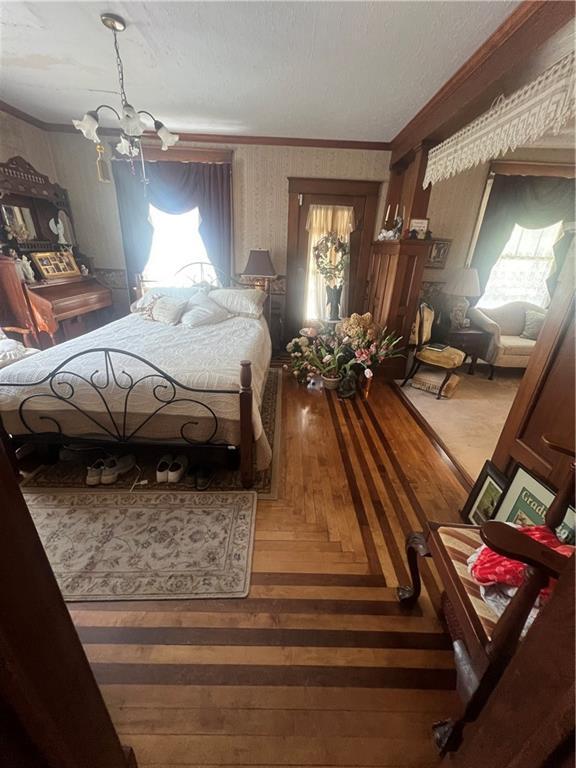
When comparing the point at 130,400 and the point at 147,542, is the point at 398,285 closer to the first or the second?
the point at 130,400

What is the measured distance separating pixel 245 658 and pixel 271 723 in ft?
0.69

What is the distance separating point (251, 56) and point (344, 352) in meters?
2.50

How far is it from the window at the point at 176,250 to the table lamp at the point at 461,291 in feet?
10.9

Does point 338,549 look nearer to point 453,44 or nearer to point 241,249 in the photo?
point 453,44

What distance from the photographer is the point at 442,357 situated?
3.38m

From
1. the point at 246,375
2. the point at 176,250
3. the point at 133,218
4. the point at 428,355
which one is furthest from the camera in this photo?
the point at 176,250

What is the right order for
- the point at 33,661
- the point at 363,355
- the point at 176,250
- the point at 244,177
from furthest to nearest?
the point at 176,250 → the point at 244,177 → the point at 363,355 → the point at 33,661

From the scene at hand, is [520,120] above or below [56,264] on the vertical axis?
above

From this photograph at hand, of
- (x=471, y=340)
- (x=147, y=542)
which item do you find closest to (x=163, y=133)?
(x=147, y=542)

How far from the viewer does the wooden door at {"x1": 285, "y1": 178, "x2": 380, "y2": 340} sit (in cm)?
394

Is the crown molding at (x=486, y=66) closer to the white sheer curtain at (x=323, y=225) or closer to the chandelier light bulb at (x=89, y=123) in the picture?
the white sheer curtain at (x=323, y=225)

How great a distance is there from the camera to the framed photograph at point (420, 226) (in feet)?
10.4

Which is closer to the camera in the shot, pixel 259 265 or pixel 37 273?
pixel 37 273

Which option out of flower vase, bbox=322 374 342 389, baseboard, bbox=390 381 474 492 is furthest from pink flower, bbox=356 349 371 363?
baseboard, bbox=390 381 474 492
